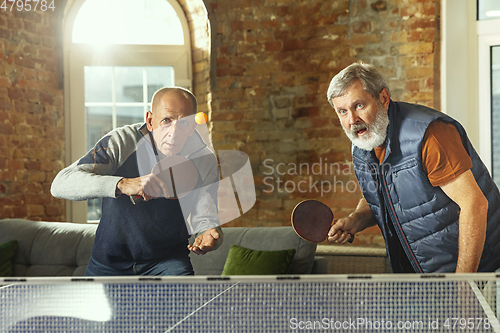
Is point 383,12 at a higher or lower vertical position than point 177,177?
higher

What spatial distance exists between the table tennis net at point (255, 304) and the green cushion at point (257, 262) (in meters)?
1.27

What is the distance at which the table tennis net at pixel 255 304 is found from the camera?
0.77 metres

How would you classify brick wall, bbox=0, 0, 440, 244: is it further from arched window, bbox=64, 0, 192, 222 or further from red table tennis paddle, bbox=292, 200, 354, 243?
red table tennis paddle, bbox=292, 200, 354, 243

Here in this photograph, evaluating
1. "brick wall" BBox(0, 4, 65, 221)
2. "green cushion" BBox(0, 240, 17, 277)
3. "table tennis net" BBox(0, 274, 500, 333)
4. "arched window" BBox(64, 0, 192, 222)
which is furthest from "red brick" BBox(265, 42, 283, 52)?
"table tennis net" BBox(0, 274, 500, 333)

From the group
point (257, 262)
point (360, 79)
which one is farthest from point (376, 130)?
point (257, 262)

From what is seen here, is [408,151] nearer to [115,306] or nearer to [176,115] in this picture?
[176,115]

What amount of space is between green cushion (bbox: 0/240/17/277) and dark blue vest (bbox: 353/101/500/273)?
2224mm

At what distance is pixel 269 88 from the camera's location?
9.46 ft

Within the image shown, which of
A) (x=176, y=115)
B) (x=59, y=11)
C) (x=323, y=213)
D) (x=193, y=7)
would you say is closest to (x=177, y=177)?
(x=176, y=115)

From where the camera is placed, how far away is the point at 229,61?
2.92 meters

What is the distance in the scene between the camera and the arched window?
3.05m

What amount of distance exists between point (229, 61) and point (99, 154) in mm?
1652

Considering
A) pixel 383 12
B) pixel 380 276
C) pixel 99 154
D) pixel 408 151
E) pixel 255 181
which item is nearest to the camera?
pixel 380 276

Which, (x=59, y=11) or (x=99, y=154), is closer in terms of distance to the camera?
(x=99, y=154)
